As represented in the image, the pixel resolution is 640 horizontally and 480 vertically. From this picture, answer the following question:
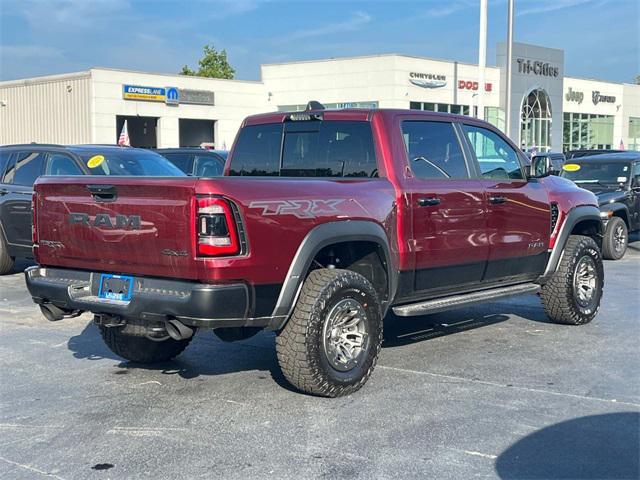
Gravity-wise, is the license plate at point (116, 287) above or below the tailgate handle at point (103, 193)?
below

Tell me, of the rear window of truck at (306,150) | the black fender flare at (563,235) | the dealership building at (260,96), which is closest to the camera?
the rear window of truck at (306,150)

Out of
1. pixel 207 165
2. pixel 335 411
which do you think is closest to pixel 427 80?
pixel 207 165

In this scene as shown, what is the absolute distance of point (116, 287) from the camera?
4.91 metres

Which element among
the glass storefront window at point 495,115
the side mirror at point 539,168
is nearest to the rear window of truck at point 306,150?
the side mirror at point 539,168

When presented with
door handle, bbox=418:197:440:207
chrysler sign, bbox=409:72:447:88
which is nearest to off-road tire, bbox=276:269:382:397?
door handle, bbox=418:197:440:207

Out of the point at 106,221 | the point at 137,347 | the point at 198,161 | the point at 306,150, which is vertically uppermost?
the point at 198,161

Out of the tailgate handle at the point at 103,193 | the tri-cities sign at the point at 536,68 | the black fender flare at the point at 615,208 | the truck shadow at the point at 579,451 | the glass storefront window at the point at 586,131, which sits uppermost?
the tri-cities sign at the point at 536,68

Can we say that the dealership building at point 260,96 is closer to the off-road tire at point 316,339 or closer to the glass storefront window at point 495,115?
the glass storefront window at point 495,115

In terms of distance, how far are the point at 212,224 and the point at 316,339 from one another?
107 centimetres

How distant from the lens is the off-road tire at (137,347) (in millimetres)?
6004

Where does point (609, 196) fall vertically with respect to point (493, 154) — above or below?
below

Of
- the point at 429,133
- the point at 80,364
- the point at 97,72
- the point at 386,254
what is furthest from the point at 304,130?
the point at 97,72

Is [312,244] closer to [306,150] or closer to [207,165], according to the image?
[306,150]

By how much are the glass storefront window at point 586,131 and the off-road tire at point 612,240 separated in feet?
143
